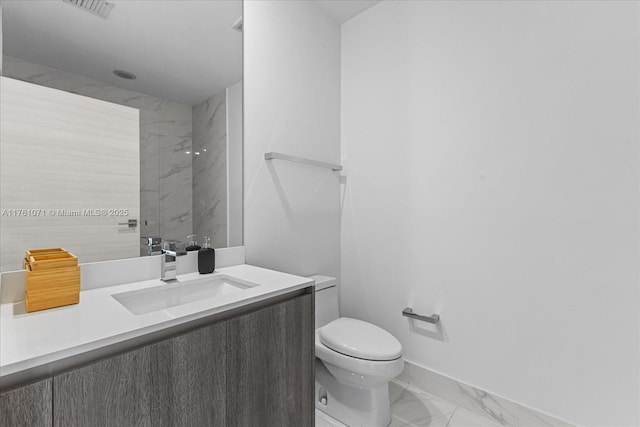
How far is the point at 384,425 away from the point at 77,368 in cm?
133

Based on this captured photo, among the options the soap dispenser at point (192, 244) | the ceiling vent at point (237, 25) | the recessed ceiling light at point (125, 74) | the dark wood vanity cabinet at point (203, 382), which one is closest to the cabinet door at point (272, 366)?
the dark wood vanity cabinet at point (203, 382)

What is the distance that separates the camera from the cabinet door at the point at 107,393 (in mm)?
585

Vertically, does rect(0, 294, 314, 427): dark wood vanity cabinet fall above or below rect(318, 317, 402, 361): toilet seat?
above

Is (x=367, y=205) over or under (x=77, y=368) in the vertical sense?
over

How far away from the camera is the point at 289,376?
3.31 feet

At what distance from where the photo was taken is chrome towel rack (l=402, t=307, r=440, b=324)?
164cm

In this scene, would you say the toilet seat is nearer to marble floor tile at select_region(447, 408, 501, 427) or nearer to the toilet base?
the toilet base

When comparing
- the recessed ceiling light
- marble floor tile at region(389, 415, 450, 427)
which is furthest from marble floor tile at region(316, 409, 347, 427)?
the recessed ceiling light

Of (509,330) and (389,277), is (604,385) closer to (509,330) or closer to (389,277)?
(509,330)

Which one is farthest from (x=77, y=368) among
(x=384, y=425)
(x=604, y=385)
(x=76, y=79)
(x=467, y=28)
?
(x=467, y=28)

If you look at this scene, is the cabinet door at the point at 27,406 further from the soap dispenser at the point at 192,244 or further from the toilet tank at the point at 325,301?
the toilet tank at the point at 325,301

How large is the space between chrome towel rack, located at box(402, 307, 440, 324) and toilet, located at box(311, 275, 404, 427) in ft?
0.99

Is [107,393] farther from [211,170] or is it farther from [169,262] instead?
[211,170]

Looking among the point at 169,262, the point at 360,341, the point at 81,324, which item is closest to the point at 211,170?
the point at 169,262
